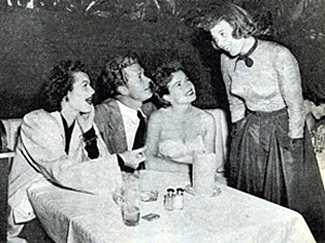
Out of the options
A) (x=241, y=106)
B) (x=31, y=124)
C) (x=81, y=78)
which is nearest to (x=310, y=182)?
(x=241, y=106)

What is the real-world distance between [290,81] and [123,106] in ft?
2.62

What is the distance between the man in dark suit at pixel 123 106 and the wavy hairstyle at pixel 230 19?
16.5 inches

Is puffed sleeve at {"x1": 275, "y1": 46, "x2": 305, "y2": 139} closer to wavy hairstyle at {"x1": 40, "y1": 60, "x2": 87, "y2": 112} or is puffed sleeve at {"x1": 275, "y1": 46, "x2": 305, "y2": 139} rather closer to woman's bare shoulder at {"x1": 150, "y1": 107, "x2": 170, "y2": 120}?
woman's bare shoulder at {"x1": 150, "y1": 107, "x2": 170, "y2": 120}

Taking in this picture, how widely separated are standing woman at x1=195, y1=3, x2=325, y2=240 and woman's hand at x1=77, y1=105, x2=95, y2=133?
25.3 inches

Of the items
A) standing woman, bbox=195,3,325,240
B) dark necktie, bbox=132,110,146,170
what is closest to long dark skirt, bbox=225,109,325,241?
standing woman, bbox=195,3,325,240

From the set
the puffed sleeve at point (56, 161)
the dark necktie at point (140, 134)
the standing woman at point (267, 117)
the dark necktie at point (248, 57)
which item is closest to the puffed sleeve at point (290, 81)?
the standing woman at point (267, 117)

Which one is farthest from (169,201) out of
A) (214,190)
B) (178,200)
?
(214,190)

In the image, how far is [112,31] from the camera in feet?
6.88

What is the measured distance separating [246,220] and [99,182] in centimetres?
60

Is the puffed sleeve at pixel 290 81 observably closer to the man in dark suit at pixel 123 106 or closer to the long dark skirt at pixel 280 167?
the long dark skirt at pixel 280 167

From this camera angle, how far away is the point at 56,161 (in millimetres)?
1642

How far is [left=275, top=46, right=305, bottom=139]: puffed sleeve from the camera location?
70.2 inches

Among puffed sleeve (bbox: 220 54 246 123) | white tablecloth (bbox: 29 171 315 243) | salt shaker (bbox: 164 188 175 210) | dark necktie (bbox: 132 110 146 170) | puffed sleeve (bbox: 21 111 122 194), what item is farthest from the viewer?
dark necktie (bbox: 132 110 146 170)

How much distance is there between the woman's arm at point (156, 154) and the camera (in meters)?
A: 2.04
